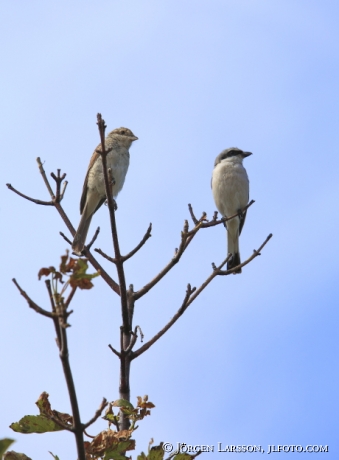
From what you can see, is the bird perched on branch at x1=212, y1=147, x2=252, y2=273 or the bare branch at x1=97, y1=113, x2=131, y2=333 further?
the bird perched on branch at x1=212, y1=147, x2=252, y2=273

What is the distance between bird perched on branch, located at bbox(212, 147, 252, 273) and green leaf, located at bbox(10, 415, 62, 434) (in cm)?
685

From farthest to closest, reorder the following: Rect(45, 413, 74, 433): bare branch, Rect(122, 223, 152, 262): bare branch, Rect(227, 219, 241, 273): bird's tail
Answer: Rect(227, 219, 241, 273): bird's tail
Rect(122, 223, 152, 262): bare branch
Rect(45, 413, 74, 433): bare branch

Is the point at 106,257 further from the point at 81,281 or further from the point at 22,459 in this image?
the point at 81,281

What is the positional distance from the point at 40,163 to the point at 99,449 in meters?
2.99

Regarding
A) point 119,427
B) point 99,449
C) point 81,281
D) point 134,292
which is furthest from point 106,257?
point 81,281

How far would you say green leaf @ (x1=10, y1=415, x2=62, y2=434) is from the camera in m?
2.53

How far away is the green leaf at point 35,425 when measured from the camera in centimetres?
253

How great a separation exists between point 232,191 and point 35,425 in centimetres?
713

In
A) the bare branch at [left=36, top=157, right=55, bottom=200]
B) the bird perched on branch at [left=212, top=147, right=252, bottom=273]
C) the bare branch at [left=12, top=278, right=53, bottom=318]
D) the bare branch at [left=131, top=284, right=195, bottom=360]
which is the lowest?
the bare branch at [left=12, top=278, right=53, bottom=318]

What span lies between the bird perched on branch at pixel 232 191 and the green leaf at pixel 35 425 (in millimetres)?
6853

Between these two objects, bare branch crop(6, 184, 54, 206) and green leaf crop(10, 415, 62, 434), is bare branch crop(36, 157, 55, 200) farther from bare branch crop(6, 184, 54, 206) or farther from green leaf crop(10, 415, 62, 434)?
green leaf crop(10, 415, 62, 434)

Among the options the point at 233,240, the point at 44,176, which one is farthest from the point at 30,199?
the point at 233,240

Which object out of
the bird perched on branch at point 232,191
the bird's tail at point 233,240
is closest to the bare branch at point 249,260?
the bird perched on branch at point 232,191

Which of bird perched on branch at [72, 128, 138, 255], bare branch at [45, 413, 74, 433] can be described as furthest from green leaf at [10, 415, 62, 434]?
bird perched on branch at [72, 128, 138, 255]
